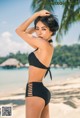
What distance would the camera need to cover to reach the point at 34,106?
1502mm

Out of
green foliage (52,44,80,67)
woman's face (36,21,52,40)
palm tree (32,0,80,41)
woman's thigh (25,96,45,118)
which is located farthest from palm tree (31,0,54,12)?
green foliage (52,44,80,67)

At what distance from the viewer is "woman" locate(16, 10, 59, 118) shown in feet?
5.08

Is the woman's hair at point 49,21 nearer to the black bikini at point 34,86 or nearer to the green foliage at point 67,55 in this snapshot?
the black bikini at point 34,86

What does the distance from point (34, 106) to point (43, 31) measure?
358 mm

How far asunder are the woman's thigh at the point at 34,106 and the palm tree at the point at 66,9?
411 cm

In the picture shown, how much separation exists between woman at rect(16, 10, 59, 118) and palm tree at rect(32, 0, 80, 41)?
3.97 meters

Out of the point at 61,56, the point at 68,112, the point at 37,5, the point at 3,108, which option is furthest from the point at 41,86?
the point at 61,56

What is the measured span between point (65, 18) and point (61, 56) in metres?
6.71

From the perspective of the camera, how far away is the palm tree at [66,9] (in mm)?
5598

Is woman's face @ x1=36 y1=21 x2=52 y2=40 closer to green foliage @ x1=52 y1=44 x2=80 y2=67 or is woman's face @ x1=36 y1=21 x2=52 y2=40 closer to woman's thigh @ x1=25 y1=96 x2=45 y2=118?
woman's thigh @ x1=25 y1=96 x2=45 y2=118

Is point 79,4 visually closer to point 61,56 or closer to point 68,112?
point 68,112

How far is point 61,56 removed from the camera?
13.3m

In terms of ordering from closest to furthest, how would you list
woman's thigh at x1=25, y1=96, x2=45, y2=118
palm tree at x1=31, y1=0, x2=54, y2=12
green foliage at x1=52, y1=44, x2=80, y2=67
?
woman's thigh at x1=25, y1=96, x2=45, y2=118 < palm tree at x1=31, y1=0, x2=54, y2=12 < green foliage at x1=52, y1=44, x2=80, y2=67

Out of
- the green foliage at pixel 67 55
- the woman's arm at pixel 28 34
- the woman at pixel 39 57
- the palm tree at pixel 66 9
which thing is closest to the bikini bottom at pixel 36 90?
the woman at pixel 39 57
